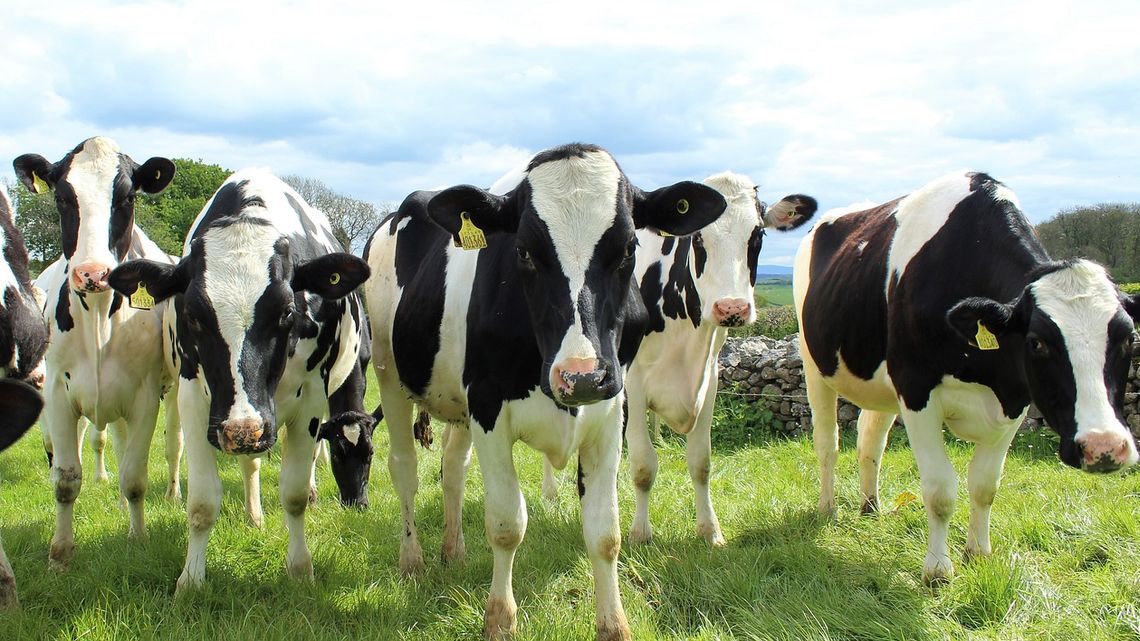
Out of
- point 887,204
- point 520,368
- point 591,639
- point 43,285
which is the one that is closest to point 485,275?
point 520,368

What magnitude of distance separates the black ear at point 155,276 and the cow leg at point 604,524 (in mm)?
2330

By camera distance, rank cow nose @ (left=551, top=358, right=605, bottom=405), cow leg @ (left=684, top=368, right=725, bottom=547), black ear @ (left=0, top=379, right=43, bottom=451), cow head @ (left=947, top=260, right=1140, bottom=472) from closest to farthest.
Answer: black ear @ (left=0, top=379, right=43, bottom=451)
cow nose @ (left=551, top=358, right=605, bottom=405)
cow head @ (left=947, top=260, right=1140, bottom=472)
cow leg @ (left=684, top=368, right=725, bottom=547)

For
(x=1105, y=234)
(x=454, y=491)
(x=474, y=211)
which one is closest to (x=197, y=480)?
(x=454, y=491)

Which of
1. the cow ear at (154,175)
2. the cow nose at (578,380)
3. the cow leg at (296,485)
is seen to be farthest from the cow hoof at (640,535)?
the cow ear at (154,175)

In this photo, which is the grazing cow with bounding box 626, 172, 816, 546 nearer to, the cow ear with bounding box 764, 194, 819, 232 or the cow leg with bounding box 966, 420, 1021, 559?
the cow ear with bounding box 764, 194, 819, 232

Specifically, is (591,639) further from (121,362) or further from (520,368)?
(121,362)

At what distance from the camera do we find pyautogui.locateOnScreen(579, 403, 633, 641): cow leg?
170 inches

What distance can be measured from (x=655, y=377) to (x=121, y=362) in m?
3.69

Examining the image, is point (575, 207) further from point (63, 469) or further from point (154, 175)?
point (63, 469)

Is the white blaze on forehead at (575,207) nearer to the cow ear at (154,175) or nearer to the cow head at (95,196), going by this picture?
the cow head at (95,196)

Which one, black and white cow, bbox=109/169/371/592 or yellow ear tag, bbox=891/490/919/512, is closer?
→ black and white cow, bbox=109/169/371/592

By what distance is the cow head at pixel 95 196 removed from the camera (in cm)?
528

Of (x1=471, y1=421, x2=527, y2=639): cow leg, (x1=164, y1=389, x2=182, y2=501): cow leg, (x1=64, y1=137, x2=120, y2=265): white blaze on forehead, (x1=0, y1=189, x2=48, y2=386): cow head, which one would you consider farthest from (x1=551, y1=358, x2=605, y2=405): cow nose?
(x1=164, y1=389, x2=182, y2=501): cow leg

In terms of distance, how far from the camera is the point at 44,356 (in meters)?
5.67
